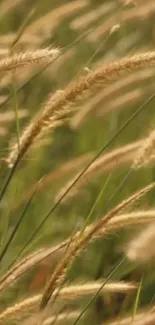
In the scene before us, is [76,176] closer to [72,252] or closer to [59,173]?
[59,173]

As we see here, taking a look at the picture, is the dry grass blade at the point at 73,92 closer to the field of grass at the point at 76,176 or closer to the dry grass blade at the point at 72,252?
the field of grass at the point at 76,176

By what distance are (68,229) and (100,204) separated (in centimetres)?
22

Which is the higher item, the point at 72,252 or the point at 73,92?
the point at 73,92

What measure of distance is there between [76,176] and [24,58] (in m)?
0.38

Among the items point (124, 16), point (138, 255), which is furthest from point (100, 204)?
point (138, 255)

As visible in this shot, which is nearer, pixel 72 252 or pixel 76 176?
pixel 72 252

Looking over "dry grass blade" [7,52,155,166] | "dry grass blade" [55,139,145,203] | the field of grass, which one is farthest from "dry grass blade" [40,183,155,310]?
"dry grass blade" [55,139,145,203]

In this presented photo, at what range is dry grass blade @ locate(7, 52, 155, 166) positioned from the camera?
1.17 m

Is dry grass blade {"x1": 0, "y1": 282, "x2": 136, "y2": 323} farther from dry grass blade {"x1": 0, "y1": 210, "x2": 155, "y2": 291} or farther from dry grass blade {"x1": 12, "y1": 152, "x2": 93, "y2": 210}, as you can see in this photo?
dry grass blade {"x1": 12, "y1": 152, "x2": 93, "y2": 210}

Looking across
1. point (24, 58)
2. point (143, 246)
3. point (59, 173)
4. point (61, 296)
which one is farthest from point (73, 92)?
point (59, 173)

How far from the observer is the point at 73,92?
1.17m

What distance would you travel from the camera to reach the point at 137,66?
46.3 inches

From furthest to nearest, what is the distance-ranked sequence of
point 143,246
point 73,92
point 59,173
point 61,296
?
point 59,173
point 143,246
point 61,296
point 73,92

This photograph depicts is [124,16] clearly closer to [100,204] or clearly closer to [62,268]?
[100,204]
